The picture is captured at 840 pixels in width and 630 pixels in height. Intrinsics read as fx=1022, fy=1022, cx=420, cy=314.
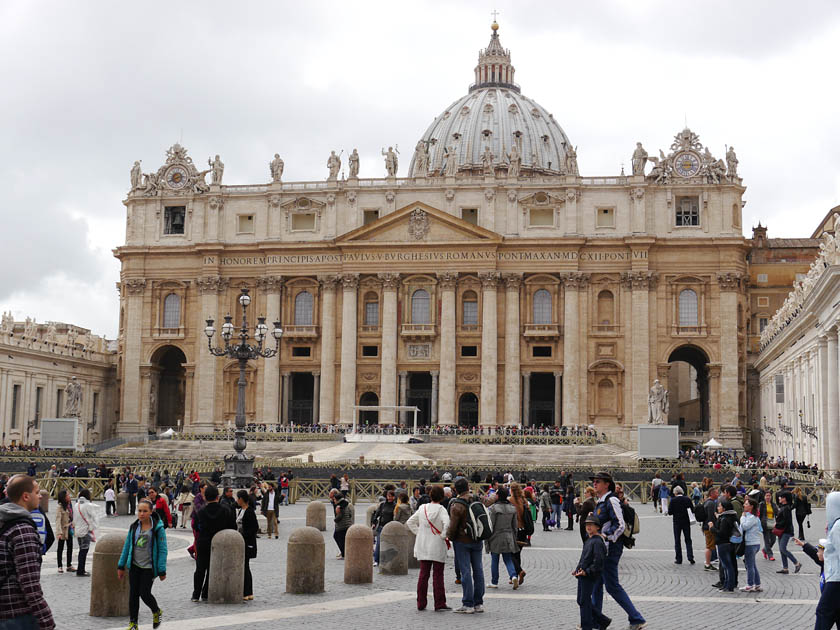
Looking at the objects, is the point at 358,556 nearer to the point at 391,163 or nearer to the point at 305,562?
the point at 305,562

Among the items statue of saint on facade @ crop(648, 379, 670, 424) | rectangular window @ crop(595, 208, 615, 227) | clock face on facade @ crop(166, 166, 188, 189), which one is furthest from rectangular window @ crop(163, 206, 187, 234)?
statue of saint on facade @ crop(648, 379, 670, 424)

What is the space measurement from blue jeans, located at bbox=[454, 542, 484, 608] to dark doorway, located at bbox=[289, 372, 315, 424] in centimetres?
6640

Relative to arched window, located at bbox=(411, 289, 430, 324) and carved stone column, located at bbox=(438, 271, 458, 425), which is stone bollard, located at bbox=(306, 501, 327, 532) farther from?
arched window, located at bbox=(411, 289, 430, 324)

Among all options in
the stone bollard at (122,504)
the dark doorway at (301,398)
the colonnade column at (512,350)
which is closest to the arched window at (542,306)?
the colonnade column at (512,350)

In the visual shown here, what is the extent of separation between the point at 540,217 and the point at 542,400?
14.1m

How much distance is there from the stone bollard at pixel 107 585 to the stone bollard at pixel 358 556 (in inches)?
162

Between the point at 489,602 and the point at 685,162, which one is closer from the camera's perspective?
the point at 489,602

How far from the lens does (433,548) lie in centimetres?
1440

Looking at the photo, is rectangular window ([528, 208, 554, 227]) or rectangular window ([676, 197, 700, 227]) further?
rectangular window ([528, 208, 554, 227])

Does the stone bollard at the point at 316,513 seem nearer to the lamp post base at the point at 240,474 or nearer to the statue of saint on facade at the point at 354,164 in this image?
the lamp post base at the point at 240,474

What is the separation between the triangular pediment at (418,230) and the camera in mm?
74500

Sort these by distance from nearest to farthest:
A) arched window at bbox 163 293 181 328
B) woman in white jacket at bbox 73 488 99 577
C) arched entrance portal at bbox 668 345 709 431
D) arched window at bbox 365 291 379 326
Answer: woman in white jacket at bbox 73 488 99 577 → arched window at bbox 365 291 379 326 → arched window at bbox 163 293 181 328 → arched entrance portal at bbox 668 345 709 431

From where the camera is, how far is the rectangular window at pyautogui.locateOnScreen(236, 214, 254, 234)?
79562mm

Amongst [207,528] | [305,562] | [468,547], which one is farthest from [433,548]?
[207,528]
